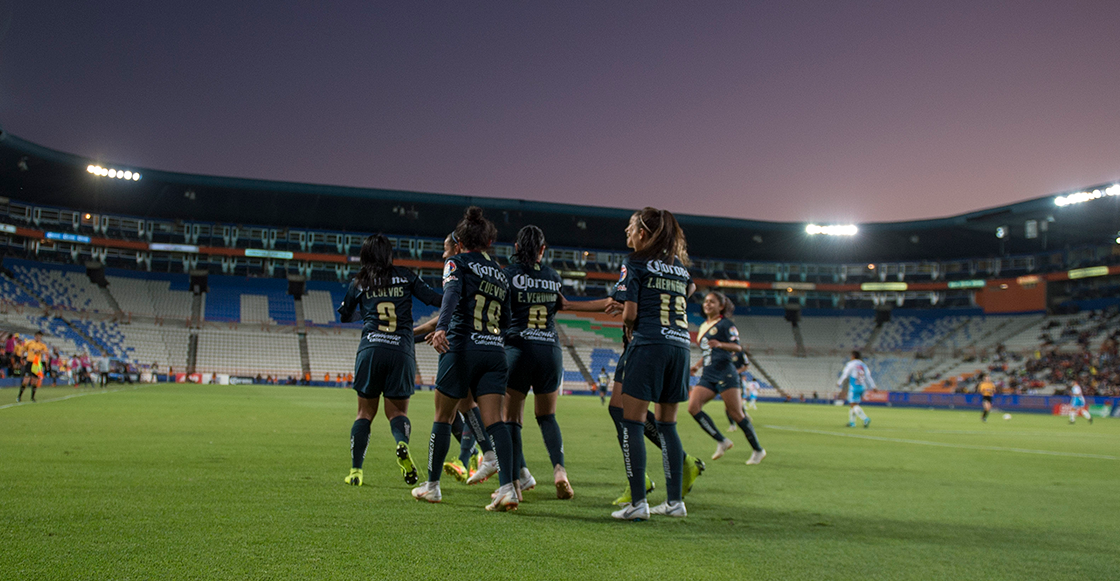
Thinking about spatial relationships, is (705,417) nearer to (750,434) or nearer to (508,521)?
(750,434)

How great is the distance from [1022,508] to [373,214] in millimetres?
51068

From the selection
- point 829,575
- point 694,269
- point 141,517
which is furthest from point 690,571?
point 694,269

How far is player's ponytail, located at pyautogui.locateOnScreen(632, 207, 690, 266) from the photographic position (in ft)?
17.9

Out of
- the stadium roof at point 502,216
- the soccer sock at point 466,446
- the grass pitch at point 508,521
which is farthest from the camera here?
the stadium roof at point 502,216

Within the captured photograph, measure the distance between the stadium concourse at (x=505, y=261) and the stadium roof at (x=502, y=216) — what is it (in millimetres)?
198

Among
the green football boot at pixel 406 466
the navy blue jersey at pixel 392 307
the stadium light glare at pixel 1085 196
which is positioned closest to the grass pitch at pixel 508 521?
the green football boot at pixel 406 466

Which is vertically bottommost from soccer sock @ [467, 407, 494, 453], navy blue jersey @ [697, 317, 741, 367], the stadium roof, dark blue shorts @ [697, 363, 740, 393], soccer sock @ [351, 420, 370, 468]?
soccer sock @ [351, 420, 370, 468]

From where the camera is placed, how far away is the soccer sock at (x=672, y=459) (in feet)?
17.8

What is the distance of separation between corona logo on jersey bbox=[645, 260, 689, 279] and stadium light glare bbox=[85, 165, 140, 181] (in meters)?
46.0

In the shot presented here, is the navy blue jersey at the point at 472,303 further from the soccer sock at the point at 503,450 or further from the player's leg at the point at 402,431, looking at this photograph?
the player's leg at the point at 402,431

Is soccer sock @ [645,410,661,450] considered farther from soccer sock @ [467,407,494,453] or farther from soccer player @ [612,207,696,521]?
soccer sock @ [467,407,494,453]

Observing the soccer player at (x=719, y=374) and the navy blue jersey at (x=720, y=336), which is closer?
the soccer player at (x=719, y=374)

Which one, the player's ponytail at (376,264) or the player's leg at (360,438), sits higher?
the player's ponytail at (376,264)

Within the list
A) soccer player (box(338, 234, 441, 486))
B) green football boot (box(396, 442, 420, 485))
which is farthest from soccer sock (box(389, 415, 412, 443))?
green football boot (box(396, 442, 420, 485))
